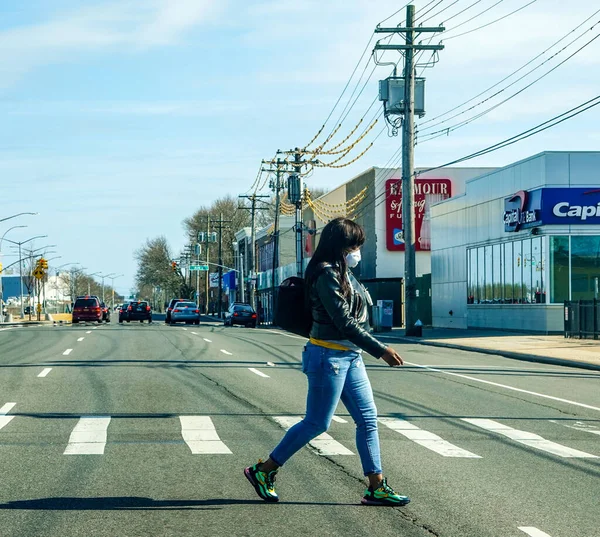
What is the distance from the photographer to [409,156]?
36312mm

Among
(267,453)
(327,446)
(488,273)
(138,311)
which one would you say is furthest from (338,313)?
(138,311)

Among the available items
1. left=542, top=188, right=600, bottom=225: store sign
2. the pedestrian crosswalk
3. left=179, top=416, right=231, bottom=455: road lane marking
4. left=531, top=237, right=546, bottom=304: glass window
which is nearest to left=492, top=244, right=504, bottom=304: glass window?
left=531, top=237, right=546, bottom=304: glass window

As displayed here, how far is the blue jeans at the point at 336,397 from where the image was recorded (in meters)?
6.74

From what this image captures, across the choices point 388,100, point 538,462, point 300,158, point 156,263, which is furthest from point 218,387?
point 156,263

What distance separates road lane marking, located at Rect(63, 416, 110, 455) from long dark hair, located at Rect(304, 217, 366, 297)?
3.55m

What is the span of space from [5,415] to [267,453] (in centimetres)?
453

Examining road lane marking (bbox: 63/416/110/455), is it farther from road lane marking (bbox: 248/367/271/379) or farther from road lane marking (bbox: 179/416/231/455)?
road lane marking (bbox: 248/367/271/379)

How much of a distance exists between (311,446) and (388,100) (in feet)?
95.3

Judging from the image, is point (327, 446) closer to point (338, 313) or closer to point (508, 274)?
point (338, 313)

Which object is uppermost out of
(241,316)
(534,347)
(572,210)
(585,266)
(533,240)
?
(572,210)

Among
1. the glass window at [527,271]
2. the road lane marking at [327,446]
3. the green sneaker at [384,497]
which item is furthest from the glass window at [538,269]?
the green sneaker at [384,497]

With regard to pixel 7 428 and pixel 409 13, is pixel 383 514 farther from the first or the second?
pixel 409 13

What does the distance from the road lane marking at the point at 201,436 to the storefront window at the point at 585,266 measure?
91.2 ft

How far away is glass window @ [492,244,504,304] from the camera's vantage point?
41.9 m
